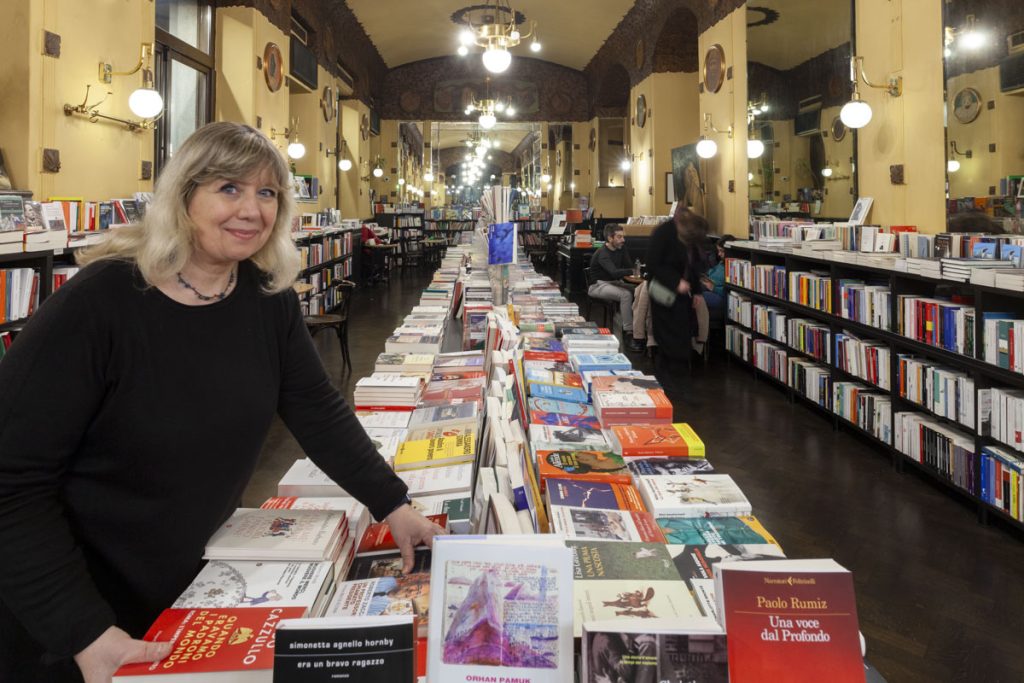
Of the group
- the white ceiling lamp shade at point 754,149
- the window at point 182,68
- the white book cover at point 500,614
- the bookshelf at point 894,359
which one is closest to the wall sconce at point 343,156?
the window at point 182,68

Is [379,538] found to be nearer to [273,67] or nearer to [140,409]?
[140,409]

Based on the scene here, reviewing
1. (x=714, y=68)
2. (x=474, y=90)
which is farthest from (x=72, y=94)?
(x=474, y=90)

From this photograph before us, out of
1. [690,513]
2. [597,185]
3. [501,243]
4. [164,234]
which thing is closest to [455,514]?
[690,513]

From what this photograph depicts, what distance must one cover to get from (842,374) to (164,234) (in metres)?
4.98

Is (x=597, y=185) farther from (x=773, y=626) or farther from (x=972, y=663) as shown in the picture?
(x=773, y=626)

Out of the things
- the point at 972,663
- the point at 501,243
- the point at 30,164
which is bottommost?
the point at 972,663

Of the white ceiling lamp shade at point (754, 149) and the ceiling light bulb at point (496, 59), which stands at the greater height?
the ceiling light bulb at point (496, 59)

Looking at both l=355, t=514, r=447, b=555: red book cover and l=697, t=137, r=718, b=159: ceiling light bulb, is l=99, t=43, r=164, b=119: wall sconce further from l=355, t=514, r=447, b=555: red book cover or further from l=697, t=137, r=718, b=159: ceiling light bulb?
l=697, t=137, r=718, b=159: ceiling light bulb

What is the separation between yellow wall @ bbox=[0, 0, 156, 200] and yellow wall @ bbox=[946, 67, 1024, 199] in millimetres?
6429

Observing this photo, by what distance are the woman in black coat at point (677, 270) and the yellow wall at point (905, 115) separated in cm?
151

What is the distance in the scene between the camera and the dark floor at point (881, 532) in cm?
244

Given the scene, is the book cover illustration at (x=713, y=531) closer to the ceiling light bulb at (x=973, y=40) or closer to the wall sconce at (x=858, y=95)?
the ceiling light bulb at (x=973, y=40)

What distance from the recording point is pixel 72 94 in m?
5.71

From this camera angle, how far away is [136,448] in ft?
3.80
